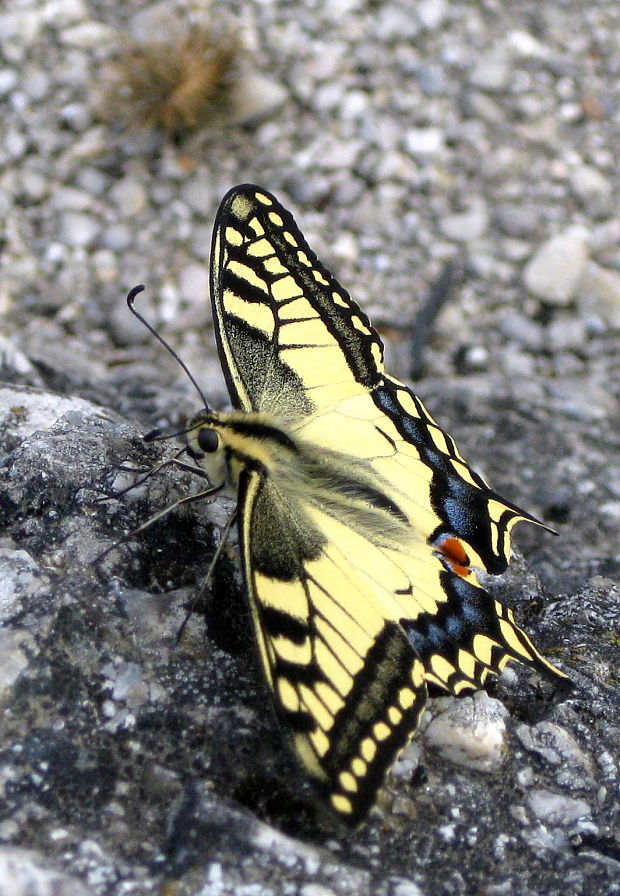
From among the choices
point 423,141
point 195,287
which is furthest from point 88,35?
point 423,141

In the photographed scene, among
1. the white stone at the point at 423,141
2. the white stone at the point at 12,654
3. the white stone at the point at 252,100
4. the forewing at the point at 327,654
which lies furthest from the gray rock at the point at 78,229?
the white stone at the point at 12,654

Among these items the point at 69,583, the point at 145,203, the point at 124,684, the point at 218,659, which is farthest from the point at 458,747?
the point at 145,203

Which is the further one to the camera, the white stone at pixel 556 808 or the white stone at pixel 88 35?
the white stone at pixel 88 35

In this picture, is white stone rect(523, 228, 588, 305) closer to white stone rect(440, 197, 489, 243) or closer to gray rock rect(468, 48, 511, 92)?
white stone rect(440, 197, 489, 243)

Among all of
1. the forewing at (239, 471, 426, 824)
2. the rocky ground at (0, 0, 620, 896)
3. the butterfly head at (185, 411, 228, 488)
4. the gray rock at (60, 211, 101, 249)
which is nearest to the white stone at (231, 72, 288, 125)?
the rocky ground at (0, 0, 620, 896)

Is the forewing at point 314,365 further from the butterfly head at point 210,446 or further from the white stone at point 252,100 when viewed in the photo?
the white stone at point 252,100

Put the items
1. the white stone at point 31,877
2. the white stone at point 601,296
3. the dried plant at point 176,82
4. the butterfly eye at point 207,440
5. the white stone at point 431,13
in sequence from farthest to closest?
the white stone at point 431,13 < the dried plant at point 176,82 < the white stone at point 601,296 < the butterfly eye at point 207,440 < the white stone at point 31,877

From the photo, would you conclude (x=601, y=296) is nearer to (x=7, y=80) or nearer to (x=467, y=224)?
(x=467, y=224)
